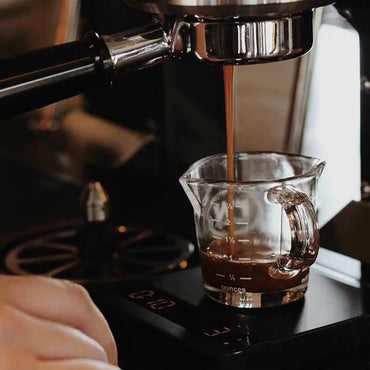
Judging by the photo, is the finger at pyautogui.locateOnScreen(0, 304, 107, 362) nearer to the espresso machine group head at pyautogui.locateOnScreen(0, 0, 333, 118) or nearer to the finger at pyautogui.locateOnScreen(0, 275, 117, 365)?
the finger at pyautogui.locateOnScreen(0, 275, 117, 365)

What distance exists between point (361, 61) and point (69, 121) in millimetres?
385

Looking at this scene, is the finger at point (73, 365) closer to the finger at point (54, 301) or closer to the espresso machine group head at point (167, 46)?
the finger at point (54, 301)

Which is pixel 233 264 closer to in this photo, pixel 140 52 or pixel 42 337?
pixel 140 52

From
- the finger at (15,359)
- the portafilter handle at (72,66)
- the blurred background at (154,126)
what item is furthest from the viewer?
the blurred background at (154,126)

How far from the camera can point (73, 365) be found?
485 millimetres

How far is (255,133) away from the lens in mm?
957

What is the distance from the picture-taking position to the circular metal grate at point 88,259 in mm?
902

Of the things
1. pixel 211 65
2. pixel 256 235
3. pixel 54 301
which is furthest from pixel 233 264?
pixel 54 301

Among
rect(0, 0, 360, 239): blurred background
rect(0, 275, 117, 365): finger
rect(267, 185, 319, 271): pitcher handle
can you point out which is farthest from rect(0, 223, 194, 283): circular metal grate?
rect(0, 275, 117, 365): finger

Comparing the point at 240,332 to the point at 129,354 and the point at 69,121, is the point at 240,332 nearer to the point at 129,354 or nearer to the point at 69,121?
the point at 129,354

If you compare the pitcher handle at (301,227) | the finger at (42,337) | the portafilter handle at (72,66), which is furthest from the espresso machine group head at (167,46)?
the finger at (42,337)

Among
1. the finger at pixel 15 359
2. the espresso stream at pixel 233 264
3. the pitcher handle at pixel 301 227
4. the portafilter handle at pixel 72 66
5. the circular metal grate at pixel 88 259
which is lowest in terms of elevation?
the circular metal grate at pixel 88 259

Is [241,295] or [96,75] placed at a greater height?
[96,75]

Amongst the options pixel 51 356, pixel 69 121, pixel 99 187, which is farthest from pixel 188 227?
pixel 51 356
